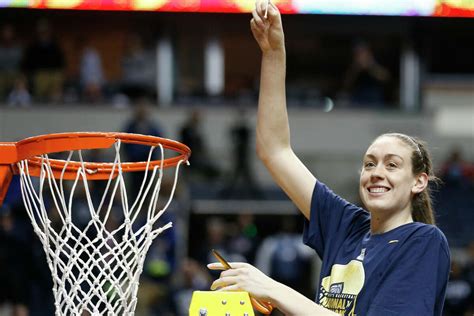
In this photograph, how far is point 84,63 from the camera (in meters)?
13.1

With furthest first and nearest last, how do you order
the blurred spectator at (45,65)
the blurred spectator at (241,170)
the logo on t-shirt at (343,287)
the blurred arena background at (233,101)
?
the blurred spectator at (45,65) < the blurred spectator at (241,170) < the blurred arena background at (233,101) < the logo on t-shirt at (343,287)

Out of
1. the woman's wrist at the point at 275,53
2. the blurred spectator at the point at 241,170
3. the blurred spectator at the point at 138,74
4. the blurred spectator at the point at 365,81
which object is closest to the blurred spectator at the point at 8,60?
the blurred spectator at the point at 138,74

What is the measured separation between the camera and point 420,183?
317 cm

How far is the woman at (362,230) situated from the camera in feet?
9.43

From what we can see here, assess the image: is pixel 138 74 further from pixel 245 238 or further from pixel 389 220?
pixel 389 220

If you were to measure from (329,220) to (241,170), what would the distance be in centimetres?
873

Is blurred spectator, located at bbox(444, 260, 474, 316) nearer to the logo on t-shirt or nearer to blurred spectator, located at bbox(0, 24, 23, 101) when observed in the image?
the logo on t-shirt

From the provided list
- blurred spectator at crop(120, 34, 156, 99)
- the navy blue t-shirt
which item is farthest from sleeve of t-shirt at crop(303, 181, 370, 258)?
blurred spectator at crop(120, 34, 156, 99)

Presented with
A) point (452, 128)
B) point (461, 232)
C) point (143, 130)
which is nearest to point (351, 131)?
point (452, 128)

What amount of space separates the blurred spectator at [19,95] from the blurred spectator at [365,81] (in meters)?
4.28

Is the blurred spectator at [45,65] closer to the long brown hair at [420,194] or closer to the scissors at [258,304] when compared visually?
the long brown hair at [420,194]

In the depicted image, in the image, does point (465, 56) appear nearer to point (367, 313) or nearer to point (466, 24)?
point (466, 24)

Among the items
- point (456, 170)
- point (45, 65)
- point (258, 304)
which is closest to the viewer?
point (258, 304)

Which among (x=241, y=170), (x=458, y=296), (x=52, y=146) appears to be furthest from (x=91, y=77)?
(x=52, y=146)
